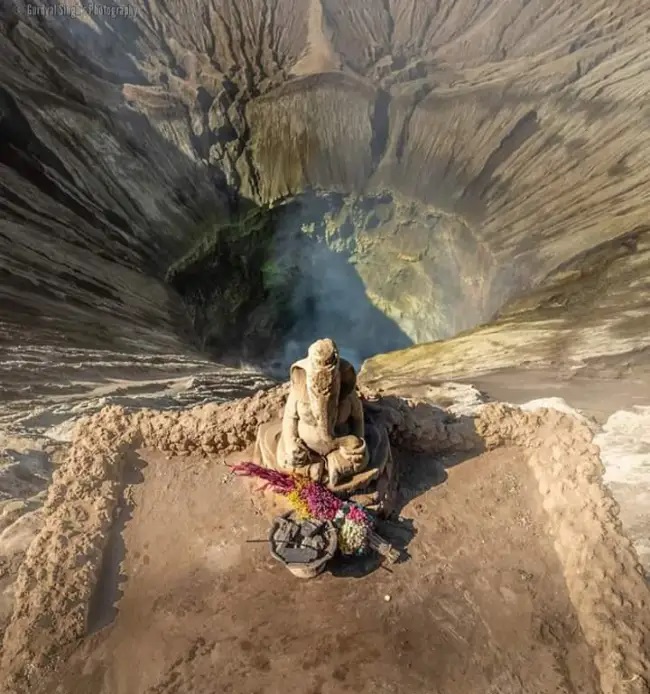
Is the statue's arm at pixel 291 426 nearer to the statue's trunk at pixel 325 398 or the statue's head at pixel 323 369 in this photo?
the statue's trunk at pixel 325 398

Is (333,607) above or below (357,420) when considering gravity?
below

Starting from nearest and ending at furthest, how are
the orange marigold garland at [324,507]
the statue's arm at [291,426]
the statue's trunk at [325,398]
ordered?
the statue's trunk at [325,398], the orange marigold garland at [324,507], the statue's arm at [291,426]

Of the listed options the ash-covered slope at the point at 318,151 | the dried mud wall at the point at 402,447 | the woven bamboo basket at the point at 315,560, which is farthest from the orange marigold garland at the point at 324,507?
the ash-covered slope at the point at 318,151

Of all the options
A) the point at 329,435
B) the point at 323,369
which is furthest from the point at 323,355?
the point at 329,435

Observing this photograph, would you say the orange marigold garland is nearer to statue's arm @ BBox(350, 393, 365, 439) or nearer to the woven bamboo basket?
the woven bamboo basket

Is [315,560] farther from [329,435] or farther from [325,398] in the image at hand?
[325,398]

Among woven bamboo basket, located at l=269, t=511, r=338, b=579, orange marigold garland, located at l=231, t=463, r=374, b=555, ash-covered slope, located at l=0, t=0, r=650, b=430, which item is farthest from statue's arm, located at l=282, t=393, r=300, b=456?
ash-covered slope, located at l=0, t=0, r=650, b=430

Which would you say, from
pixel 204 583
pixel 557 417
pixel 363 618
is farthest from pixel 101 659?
pixel 557 417
